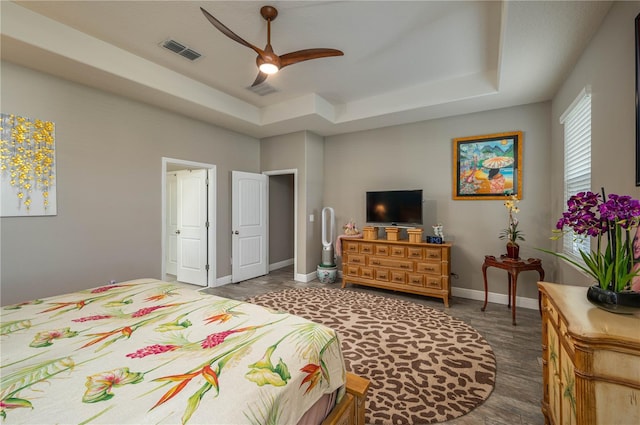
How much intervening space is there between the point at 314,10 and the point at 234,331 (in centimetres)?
258

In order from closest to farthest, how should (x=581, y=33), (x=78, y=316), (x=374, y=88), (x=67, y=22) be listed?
(x=78, y=316), (x=581, y=33), (x=67, y=22), (x=374, y=88)

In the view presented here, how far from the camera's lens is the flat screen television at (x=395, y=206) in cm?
409

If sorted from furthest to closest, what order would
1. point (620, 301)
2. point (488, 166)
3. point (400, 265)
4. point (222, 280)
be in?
point (222, 280), point (400, 265), point (488, 166), point (620, 301)

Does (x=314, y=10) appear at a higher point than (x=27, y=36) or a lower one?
higher

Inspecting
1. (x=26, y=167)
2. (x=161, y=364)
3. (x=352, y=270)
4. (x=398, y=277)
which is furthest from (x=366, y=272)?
(x=26, y=167)

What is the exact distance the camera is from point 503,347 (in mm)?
2551

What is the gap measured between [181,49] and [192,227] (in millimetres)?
2841

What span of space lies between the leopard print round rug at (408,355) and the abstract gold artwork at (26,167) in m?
2.62

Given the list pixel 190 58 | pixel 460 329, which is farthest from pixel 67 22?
pixel 460 329

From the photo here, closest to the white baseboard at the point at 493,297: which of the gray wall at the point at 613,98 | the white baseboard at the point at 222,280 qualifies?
the gray wall at the point at 613,98

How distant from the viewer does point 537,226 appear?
11.7 ft

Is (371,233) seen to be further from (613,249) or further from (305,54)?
(613,249)

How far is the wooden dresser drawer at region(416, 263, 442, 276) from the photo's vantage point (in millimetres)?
3674

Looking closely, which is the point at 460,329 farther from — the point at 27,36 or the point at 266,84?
the point at 27,36
